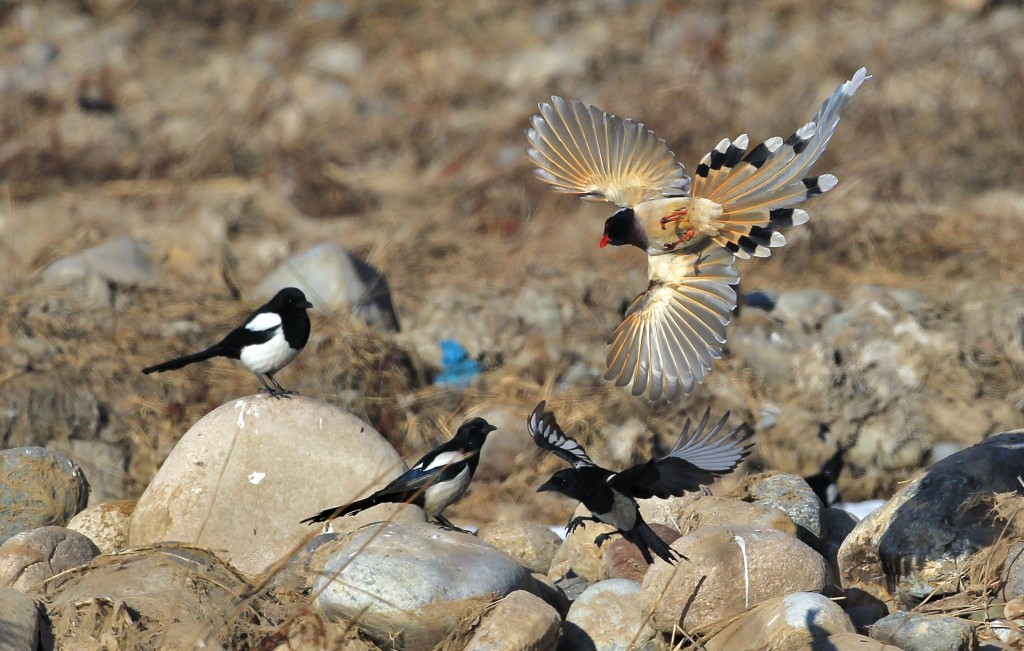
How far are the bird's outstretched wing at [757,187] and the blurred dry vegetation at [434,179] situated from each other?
7.51 ft

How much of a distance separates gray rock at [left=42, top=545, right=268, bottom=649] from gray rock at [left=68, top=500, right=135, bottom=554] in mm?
702

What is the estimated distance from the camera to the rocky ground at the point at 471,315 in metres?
4.70

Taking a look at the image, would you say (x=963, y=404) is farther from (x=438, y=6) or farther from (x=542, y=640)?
(x=438, y=6)

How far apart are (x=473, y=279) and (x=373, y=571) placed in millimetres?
5086

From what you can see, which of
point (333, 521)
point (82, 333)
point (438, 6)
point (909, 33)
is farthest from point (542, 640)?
point (438, 6)

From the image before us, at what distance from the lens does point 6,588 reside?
14.8 feet

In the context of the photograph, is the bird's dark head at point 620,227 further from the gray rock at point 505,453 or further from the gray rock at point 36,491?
the gray rock at point 36,491

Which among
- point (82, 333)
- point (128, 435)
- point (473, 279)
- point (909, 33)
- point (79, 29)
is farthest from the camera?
point (79, 29)

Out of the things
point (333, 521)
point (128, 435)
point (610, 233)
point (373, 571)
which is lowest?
point (128, 435)

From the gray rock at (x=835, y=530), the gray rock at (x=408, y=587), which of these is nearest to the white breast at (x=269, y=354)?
the gray rock at (x=408, y=587)

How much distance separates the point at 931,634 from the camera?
431 cm

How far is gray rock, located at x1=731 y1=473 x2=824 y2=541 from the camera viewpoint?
18.1 feet

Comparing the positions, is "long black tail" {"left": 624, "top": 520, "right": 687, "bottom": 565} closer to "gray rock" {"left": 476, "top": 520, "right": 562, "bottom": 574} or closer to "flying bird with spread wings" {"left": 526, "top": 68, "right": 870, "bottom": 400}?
"flying bird with spread wings" {"left": 526, "top": 68, "right": 870, "bottom": 400}

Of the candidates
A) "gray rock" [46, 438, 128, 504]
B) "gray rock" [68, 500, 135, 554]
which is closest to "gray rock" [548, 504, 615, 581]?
"gray rock" [68, 500, 135, 554]
